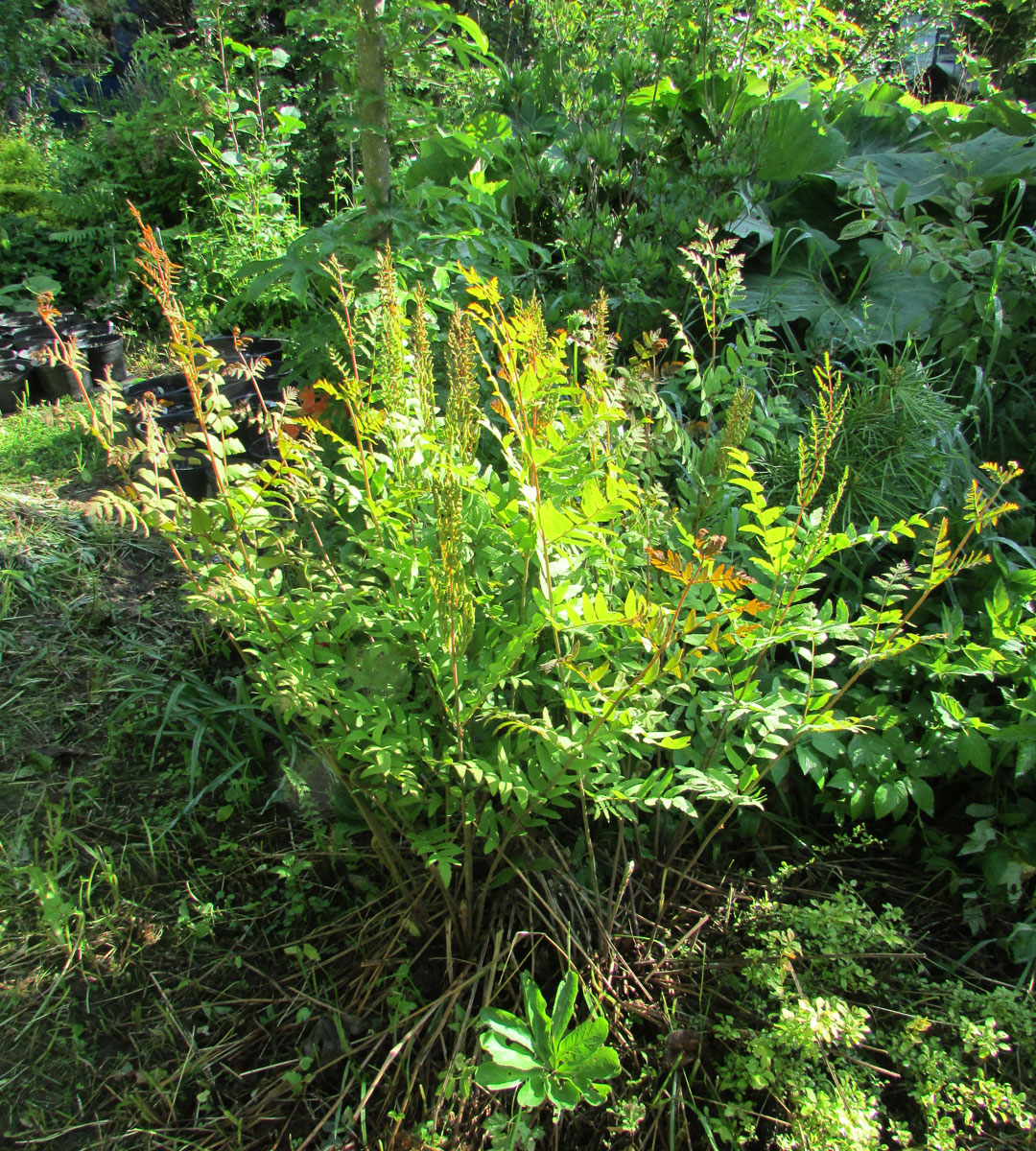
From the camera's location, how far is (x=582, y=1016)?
1.51 metres

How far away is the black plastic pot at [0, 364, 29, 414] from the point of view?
4.23 m

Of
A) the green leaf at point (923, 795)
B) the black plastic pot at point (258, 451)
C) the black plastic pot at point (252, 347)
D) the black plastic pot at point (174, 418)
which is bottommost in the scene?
the green leaf at point (923, 795)

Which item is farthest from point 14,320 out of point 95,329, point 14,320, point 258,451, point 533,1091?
point 533,1091

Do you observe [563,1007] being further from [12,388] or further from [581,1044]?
[12,388]

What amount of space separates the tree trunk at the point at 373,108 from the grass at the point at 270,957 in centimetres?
145

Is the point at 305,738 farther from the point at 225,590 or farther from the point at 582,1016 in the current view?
the point at 582,1016

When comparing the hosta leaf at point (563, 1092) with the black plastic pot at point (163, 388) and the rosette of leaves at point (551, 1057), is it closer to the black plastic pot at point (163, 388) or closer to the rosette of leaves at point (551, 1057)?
the rosette of leaves at point (551, 1057)

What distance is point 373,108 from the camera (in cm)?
234

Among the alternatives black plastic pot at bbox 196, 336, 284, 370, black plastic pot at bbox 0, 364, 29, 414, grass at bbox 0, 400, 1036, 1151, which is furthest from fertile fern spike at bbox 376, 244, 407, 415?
black plastic pot at bbox 0, 364, 29, 414

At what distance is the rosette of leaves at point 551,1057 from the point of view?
1.12 metres

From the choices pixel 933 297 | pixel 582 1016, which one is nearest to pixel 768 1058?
pixel 582 1016

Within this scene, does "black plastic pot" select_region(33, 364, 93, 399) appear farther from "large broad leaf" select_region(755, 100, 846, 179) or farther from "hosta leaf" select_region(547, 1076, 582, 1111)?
"hosta leaf" select_region(547, 1076, 582, 1111)

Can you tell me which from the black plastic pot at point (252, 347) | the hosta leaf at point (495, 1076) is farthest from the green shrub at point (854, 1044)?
the black plastic pot at point (252, 347)

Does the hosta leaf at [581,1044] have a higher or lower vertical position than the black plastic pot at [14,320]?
lower
